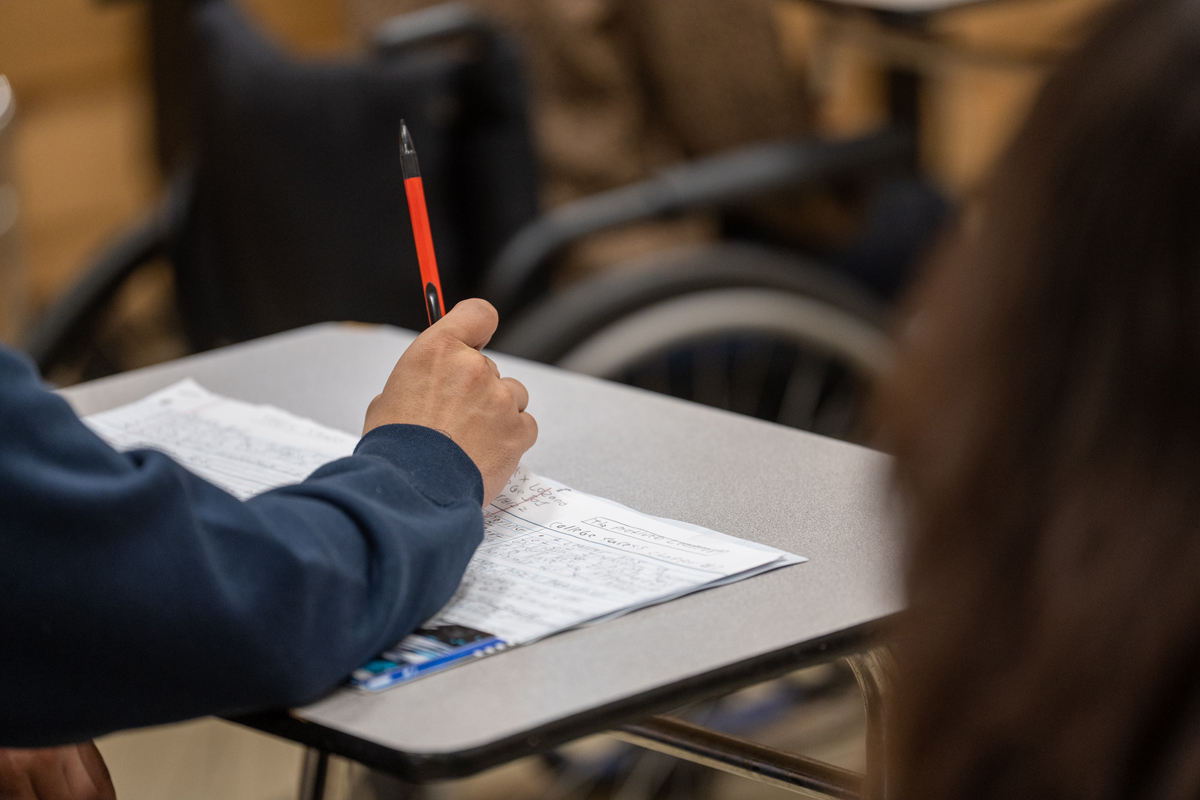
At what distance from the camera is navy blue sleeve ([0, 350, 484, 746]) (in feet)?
1.67

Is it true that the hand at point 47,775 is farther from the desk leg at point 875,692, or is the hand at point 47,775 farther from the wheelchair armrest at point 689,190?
the wheelchair armrest at point 689,190

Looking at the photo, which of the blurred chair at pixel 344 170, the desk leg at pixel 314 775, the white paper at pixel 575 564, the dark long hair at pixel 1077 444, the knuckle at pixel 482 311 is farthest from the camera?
the blurred chair at pixel 344 170

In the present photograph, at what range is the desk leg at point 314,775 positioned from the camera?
3.50 ft

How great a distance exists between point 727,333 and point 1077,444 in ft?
4.24

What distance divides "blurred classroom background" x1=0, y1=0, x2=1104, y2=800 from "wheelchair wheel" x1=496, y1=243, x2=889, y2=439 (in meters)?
0.31

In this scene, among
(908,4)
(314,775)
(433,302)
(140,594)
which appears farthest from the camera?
(908,4)

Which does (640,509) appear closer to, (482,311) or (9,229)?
(482,311)

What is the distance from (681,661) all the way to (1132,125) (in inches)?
12.7

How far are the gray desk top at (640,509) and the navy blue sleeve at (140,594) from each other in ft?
0.12

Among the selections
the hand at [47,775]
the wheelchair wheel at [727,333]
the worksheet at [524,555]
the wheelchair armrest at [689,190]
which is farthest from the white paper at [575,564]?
the wheelchair armrest at [689,190]

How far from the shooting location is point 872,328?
1.69 m

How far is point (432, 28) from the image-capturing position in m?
1.71

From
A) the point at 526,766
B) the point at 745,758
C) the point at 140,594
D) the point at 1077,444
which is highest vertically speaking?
the point at 1077,444

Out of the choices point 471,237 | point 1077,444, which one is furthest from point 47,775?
point 471,237
